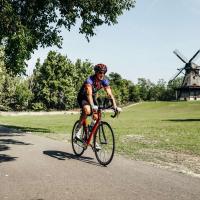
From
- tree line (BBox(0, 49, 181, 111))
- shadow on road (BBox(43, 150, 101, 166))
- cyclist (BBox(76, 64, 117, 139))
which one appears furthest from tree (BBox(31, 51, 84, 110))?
cyclist (BBox(76, 64, 117, 139))

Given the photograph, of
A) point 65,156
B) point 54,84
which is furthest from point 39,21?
point 54,84

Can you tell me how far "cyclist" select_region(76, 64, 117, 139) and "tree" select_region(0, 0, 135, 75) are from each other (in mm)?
3769

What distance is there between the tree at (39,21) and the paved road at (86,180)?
14.6 ft

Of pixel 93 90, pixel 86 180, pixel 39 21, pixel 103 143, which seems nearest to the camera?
pixel 86 180

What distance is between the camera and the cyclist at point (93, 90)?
9.25 meters

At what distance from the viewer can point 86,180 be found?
25.0 feet

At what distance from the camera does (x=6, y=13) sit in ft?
37.8

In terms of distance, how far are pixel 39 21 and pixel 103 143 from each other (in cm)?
852

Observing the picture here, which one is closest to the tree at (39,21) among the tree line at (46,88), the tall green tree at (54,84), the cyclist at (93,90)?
the cyclist at (93,90)

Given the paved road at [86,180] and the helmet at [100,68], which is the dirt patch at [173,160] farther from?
the helmet at [100,68]

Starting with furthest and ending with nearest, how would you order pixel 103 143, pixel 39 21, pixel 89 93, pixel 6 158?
pixel 39 21 → pixel 6 158 → pixel 103 143 → pixel 89 93

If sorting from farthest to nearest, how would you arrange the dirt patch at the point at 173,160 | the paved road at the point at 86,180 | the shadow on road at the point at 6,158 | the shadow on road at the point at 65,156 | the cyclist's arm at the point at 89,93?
the shadow on road at the point at 6,158
the shadow on road at the point at 65,156
the cyclist's arm at the point at 89,93
the dirt patch at the point at 173,160
the paved road at the point at 86,180

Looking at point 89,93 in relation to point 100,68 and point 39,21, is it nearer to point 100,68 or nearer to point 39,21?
point 100,68

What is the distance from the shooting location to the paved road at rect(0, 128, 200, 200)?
6.44 m
